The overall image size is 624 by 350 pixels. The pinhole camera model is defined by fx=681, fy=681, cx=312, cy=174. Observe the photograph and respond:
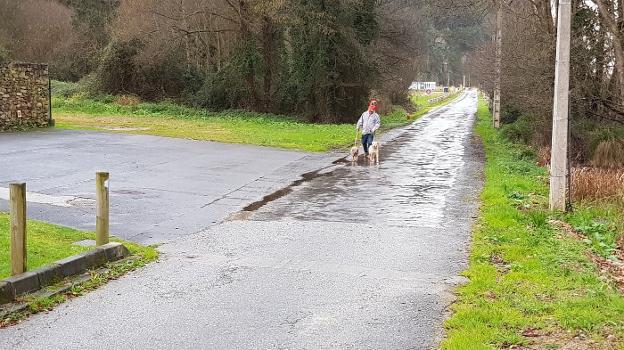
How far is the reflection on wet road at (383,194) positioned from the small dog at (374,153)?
26cm

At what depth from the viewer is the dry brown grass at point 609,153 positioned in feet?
65.7

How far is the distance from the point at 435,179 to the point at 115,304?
1127 centimetres

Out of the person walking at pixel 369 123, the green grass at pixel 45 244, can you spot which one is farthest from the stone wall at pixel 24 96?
the green grass at pixel 45 244

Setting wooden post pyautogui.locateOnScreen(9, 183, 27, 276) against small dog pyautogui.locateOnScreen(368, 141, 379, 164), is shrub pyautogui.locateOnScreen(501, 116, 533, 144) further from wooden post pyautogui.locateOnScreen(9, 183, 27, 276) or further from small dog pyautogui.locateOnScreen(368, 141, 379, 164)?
wooden post pyautogui.locateOnScreen(9, 183, 27, 276)

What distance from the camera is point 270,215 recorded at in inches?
459

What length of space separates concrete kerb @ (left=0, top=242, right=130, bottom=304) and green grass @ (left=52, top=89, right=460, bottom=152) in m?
15.1

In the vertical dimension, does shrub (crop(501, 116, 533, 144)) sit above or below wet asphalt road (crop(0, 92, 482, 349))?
above

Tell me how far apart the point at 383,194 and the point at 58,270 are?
8035 millimetres

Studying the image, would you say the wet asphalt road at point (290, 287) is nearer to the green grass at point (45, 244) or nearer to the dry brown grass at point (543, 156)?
the green grass at point (45, 244)

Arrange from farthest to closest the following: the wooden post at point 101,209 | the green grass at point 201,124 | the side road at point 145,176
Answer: the green grass at point 201,124 → the side road at point 145,176 → the wooden post at point 101,209

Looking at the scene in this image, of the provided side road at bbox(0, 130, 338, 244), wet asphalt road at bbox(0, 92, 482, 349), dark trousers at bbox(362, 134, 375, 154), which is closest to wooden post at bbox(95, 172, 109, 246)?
wet asphalt road at bbox(0, 92, 482, 349)

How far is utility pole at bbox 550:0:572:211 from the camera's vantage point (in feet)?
37.3

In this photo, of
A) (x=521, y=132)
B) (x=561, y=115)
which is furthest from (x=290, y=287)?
(x=521, y=132)

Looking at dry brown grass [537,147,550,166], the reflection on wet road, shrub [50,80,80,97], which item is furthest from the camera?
shrub [50,80,80,97]
